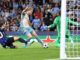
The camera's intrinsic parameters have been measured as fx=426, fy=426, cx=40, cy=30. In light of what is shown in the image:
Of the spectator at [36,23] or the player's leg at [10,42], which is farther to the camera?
the spectator at [36,23]

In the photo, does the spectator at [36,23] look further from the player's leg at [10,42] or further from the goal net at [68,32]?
the player's leg at [10,42]

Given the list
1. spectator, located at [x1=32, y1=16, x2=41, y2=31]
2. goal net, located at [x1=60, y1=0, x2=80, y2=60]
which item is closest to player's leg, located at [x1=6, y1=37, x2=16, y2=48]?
goal net, located at [x1=60, y1=0, x2=80, y2=60]

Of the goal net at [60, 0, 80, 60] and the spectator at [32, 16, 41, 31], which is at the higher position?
the goal net at [60, 0, 80, 60]

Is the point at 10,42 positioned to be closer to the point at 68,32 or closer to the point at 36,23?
the point at 68,32

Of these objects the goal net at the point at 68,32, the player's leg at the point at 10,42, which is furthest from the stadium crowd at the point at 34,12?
the goal net at the point at 68,32

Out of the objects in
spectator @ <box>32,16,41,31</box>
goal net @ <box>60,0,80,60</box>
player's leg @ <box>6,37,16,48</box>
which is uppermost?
goal net @ <box>60,0,80,60</box>

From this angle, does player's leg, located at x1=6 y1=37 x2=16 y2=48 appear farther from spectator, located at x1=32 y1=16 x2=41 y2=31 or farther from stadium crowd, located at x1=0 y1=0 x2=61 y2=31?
spectator, located at x1=32 y1=16 x2=41 y2=31

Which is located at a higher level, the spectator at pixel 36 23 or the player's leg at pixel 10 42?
the player's leg at pixel 10 42

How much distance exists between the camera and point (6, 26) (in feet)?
65.3

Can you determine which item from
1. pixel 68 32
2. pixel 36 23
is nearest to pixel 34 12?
pixel 36 23

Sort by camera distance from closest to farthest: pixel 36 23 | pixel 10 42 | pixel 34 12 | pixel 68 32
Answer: pixel 68 32 → pixel 10 42 → pixel 36 23 → pixel 34 12

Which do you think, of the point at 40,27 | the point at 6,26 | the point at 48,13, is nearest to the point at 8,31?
the point at 6,26

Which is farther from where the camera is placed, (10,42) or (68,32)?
(10,42)

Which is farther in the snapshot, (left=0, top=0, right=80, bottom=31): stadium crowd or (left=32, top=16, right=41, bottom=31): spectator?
(left=0, top=0, right=80, bottom=31): stadium crowd
